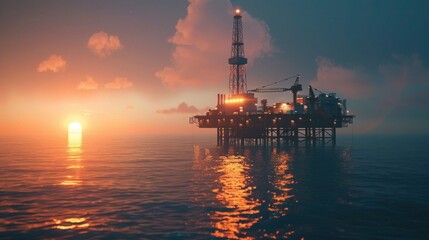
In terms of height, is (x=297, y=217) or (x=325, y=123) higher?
(x=325, y=123)

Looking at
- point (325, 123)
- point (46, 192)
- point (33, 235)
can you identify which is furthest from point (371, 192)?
point (325, 123)

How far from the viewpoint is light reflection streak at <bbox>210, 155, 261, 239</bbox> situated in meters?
25.4

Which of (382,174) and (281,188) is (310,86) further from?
(281,188)

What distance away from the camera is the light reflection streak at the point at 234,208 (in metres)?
25.4

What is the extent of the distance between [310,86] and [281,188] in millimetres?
79026

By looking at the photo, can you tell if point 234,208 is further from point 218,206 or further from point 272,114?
point 272,114

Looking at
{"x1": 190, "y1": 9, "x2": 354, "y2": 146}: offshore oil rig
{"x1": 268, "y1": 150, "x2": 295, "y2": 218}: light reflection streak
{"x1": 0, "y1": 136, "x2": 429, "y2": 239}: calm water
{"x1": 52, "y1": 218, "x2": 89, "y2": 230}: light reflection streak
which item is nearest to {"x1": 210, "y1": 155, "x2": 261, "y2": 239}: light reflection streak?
{"x1": 0, "y1": 136, "x2": 429, "y2": 239}: calm water

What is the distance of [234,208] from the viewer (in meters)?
32.0

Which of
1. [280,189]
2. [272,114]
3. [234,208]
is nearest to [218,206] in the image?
[234,208]

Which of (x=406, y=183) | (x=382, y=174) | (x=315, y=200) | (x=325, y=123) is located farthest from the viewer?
(x=325, y=123)

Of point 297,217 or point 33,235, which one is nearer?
point 33,235

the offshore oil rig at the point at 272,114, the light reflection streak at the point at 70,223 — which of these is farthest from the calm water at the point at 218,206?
the offshore oil rig at the point at 272,114

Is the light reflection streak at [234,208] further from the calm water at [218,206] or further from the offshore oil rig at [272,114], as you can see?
the offshore oil rig at [272,114]

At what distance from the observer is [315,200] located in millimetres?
35312
